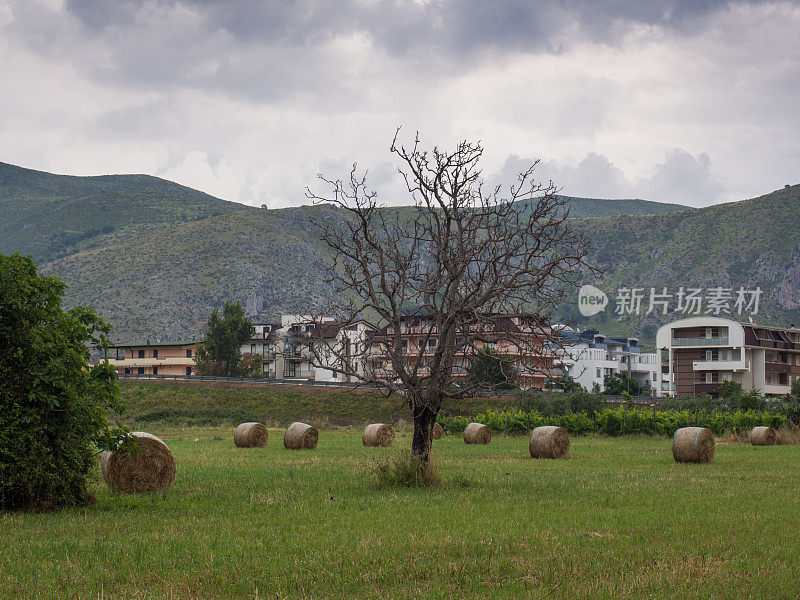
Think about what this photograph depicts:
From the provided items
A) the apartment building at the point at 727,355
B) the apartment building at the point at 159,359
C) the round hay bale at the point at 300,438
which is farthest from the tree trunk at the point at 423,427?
the apartment building at the point at 159,359

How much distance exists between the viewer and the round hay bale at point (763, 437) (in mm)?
41491

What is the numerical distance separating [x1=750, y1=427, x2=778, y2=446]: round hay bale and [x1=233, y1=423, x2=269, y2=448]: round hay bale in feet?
77.8

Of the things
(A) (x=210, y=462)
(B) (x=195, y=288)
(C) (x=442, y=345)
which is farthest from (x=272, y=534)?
(B) (x=195, y=288)

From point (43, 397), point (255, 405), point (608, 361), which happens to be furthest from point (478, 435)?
point (608, 361)

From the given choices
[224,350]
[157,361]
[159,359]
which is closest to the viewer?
[224,350]

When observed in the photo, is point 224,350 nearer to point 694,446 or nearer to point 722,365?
point 722,365

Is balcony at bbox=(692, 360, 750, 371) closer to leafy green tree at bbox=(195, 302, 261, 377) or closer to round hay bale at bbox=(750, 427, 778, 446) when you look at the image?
leafy green tree at bbox=(195, 302, 261, 377)

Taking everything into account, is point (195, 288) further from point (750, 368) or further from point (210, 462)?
point (210, 462)

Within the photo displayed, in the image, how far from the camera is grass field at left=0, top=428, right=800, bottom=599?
31.6 ft

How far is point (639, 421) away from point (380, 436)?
62.5 feet

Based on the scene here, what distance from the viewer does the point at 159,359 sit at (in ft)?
416

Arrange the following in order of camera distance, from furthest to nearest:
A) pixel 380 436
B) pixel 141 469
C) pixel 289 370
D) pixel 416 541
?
pixel 289 370, pixel 380 436, pixel 141 469, pixel 416 541

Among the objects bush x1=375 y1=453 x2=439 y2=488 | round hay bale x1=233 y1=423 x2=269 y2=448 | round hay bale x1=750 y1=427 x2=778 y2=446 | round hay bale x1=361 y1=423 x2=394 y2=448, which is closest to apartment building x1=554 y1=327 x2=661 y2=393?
round hay bale x1=750 y1=427 x2=778 y2=446

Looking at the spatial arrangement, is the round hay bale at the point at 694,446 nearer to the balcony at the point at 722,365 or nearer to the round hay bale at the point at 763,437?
the round hay bale at the point at 763,437
